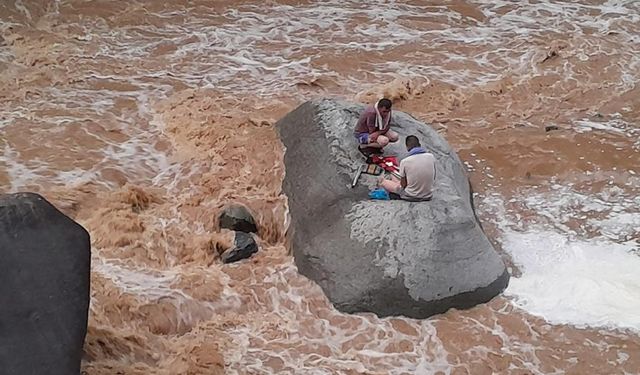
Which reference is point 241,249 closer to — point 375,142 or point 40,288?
point 375,142

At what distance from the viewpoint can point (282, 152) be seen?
918 centimetres

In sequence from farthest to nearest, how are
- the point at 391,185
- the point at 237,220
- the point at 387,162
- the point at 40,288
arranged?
→ 1. the point at 237,220
2. the point at 387,162
3. the point at 391,185
4. the point at 40,288

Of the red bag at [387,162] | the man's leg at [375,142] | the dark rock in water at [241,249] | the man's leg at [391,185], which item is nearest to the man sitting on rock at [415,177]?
the man's leg at [391,185]

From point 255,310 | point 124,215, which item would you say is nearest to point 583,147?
point 255,310

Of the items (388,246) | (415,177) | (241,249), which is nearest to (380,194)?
(415,177)

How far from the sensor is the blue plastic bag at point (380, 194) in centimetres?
768

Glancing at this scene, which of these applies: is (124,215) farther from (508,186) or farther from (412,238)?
(508,186)

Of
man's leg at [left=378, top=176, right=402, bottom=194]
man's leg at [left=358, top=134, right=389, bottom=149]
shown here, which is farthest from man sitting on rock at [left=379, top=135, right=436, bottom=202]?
man's leg at [left=358, top=134, right=389, bottom=149]

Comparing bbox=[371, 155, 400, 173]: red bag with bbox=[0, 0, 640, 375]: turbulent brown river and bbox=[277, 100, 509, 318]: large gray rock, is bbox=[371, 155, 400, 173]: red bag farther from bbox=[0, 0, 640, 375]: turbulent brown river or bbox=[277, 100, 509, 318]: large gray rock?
bbox=[0, 0, 640, 375]: turbulent brown river

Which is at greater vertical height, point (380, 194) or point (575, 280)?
point (380, 194)

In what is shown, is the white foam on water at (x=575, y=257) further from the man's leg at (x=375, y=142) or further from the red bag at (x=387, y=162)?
the man's leg at (x=375, y=142)

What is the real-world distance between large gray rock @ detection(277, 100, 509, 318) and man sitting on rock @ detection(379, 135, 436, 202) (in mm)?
103

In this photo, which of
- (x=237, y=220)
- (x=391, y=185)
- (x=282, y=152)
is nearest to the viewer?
(x=391, y=185)

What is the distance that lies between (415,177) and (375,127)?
3.28 ft
